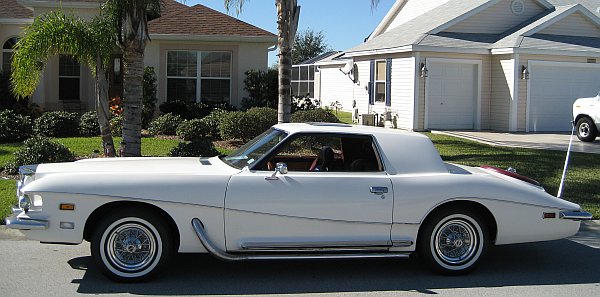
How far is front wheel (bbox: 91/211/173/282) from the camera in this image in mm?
5586

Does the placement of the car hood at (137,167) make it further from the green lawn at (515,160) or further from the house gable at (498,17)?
the house gable at (498,17)

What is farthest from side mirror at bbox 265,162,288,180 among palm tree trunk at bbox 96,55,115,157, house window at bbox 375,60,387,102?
house window at bbox 375,60,387,102

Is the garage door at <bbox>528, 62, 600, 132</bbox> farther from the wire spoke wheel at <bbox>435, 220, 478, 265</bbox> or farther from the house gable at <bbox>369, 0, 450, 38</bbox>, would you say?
the wire spoke wheel at <bbox>435, 220, 478, 265</bbox>

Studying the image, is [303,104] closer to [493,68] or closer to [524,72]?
[493,68]

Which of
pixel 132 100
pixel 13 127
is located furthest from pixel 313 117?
pixel 13 127

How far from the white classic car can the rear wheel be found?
12.3 meters

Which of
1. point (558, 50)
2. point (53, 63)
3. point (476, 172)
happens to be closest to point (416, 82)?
point (558, 50)

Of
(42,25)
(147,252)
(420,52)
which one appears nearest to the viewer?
(147,252)

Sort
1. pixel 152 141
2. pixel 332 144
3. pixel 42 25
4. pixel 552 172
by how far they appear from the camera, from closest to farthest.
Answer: pixel 332 144 < pixel 42 25 < pixel 552 172 < pixel 152 141

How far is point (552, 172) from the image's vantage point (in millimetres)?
12148

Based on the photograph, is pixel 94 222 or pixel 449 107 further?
pixel 449 107

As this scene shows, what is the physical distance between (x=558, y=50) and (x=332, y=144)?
Answer: 51.8ft

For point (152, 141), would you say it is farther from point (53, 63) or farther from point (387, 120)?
point (387, 120)

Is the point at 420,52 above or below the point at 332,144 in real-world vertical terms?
above
